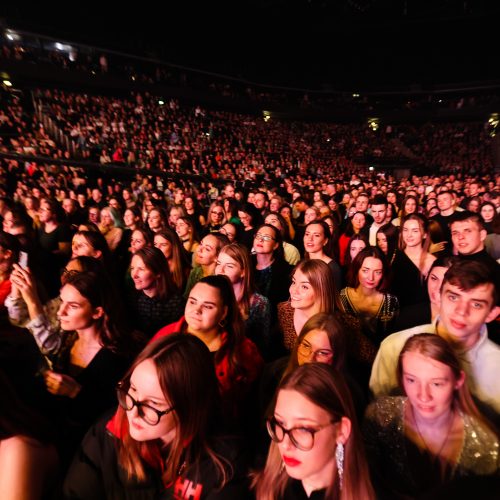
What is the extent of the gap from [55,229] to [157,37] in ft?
77.1

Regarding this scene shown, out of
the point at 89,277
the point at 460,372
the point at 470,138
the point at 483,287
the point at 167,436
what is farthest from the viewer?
the point at 470,138

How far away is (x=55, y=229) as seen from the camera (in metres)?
4.97

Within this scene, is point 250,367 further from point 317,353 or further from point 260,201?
point 260,201

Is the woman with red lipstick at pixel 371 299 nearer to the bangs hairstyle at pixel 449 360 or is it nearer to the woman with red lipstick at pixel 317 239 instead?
the woman with red lipstick at pixel 317 239

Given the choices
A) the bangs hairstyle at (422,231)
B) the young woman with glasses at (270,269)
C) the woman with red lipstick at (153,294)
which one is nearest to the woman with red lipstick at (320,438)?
the woman with red lipstick at (153,294)

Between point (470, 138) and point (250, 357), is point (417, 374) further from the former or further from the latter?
point (470, 138)

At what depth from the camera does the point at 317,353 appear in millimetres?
2084

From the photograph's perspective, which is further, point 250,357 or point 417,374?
point 250,357

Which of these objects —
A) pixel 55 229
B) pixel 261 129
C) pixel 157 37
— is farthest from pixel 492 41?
pixel 55 229

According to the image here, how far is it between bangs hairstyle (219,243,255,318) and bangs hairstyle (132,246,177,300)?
0.56 metres

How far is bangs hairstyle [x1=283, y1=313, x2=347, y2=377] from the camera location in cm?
212

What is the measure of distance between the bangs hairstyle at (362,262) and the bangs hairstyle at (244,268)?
0.88m

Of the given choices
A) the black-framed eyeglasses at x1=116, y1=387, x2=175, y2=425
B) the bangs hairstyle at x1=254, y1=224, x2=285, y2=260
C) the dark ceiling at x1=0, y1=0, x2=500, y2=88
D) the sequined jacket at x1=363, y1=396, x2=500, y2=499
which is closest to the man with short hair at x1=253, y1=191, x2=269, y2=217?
the bangs hairstyle at x1=254, y1=224, x2=285, y2=260

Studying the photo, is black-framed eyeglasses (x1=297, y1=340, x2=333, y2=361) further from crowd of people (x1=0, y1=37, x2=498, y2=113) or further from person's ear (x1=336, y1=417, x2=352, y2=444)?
crowd of people (x1=0, y1=37, x2=498, y2=113)
